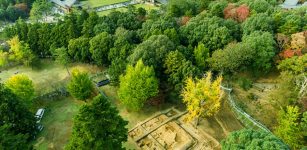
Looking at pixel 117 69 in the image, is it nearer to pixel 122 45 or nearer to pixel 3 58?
pixel 122 45

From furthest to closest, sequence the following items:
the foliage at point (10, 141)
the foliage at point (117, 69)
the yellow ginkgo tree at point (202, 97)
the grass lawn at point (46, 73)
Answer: the grass lawn at point (46, 73) → the foliage at point (117, 69) → the yellow ginkgo tree at point (202, 97) → the foliage at point (10, 141)

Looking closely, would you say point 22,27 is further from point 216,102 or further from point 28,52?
point 216,102

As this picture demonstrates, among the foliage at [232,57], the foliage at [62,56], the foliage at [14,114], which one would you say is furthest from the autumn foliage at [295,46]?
the foliage at [14,114]

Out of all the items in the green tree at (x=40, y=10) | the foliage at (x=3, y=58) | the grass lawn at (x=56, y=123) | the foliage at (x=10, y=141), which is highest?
the green tree at (x=40, y=10)

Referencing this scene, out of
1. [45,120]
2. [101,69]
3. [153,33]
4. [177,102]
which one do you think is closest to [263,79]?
[177,102]

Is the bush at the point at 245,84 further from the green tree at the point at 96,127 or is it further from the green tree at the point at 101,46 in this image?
the green tree at the point at 96,127
